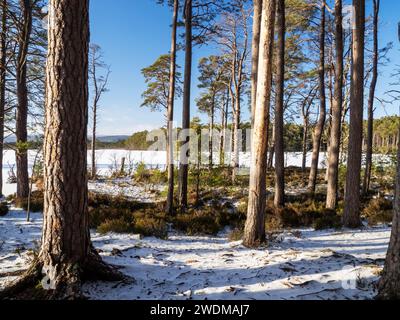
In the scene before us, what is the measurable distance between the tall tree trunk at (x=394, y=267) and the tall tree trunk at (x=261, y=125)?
2.37m

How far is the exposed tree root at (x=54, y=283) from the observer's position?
8.11 ft

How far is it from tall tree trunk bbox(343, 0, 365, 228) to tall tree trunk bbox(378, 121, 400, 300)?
4.66 m

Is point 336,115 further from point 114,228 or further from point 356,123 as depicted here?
point 114,228

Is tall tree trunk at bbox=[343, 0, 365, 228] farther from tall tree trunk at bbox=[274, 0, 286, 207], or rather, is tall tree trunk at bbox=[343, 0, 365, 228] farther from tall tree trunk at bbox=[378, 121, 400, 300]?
tall tree trunk at bbox=[378, 121, 400, 300]

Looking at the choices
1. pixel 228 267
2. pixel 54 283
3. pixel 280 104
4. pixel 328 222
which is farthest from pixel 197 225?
pixel 280 104

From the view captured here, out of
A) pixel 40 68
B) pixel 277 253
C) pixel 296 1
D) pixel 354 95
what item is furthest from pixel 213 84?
pixel 277 253

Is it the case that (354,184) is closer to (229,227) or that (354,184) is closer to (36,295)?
(229,227)

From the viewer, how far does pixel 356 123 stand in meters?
6.58

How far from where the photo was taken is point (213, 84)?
19406mm

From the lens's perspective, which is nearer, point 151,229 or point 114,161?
point 151,229

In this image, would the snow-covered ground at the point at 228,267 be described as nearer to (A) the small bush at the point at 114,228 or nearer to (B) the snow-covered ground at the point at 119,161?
(A) the small bush at the point at 114,228

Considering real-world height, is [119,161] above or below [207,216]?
above

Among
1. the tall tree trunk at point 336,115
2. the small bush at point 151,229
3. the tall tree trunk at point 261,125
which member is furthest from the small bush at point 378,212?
the small bush at point 151,229

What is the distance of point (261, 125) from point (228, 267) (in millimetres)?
2628
